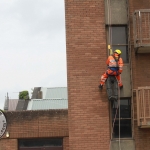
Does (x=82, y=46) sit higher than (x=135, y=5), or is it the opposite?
(x=135, y=5)

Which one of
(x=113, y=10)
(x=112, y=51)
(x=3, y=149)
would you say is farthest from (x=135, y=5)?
(x=3, y=149)

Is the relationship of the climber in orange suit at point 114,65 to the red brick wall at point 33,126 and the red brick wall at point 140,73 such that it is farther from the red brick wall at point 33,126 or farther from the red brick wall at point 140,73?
the red brick wall at point 33,126

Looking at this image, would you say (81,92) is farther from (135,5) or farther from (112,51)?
(135,5)

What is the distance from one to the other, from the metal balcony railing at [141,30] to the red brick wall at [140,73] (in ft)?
1.03

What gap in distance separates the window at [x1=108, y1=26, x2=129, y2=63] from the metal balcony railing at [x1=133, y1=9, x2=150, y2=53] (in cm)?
59

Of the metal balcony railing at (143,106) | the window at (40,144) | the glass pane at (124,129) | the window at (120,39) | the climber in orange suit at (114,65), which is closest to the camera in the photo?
the metal balcony railing at (143,106)

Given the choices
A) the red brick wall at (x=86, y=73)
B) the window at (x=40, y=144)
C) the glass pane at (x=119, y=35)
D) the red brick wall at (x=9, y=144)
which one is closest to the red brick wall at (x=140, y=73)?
the glass pane at (x=119, y=35)

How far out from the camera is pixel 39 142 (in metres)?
17.4

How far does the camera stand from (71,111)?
1445 centimetres

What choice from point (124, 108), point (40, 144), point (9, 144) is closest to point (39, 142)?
point (40, 144)

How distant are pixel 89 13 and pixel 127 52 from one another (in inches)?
73.4

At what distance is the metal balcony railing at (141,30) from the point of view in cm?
1440

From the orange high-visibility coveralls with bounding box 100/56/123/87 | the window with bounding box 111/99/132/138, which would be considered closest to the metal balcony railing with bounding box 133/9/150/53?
the orange high-visibility coveralls with bounding box 100/56/123/87

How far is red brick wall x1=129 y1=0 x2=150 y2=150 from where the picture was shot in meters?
14.3
